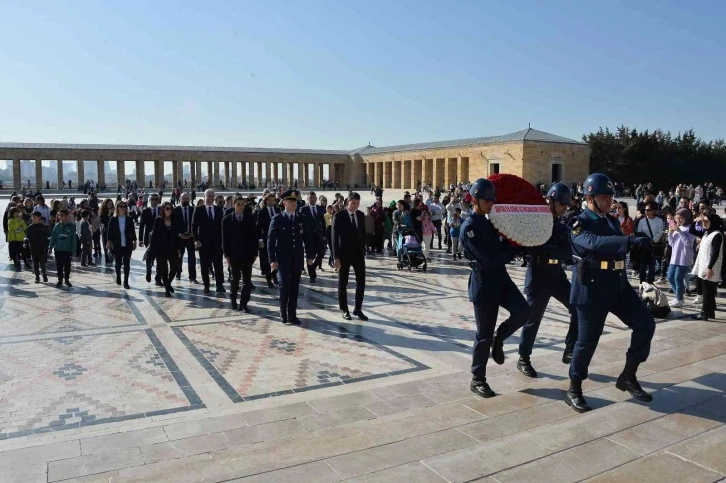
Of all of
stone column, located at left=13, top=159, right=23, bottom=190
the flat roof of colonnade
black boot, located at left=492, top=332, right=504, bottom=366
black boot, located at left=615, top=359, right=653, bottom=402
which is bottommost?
black boot, located at left=615, top=359, right=653, bottom=402

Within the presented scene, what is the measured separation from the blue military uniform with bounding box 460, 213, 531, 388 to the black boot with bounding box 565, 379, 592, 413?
63 centimetres

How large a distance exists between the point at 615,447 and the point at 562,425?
431mm

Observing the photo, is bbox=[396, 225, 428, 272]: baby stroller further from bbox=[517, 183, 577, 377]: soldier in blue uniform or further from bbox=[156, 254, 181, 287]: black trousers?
bbox=[517, 183, 577, 377]: soldier in blue uniform

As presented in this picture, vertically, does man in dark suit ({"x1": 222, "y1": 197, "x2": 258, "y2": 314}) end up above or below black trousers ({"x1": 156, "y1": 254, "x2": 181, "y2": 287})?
above

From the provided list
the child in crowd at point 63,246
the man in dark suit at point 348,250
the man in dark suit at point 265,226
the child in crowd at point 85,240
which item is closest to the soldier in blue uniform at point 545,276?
the man in dark suit at point 348,250

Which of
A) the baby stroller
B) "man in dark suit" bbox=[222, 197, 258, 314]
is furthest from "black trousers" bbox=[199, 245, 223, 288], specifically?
the baby stroller

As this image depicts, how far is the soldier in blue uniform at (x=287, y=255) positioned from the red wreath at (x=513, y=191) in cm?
363

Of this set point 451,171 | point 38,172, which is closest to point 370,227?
point 451,171

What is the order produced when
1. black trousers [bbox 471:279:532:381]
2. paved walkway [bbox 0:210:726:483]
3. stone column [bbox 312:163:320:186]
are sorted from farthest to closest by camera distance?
stone column [bbox 312:163:320:186], black trousers [bbox 471:279:532:381], paved walkway [bbox 0:210:726:483]

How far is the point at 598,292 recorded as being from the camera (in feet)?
14.4

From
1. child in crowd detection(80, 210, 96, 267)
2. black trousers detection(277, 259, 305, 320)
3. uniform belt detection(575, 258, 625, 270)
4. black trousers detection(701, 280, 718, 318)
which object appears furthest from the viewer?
child in crowd detection(80, 210, 96, 267)

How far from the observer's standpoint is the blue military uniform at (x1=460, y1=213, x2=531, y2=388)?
15.3 feet

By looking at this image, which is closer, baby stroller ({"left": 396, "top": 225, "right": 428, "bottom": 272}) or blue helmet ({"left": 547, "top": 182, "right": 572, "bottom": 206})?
blue helmet ({"left": 547, "top": 182, "right": 572, "bottom": 206})

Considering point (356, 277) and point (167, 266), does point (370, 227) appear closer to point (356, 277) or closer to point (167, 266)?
point (167, 266)
